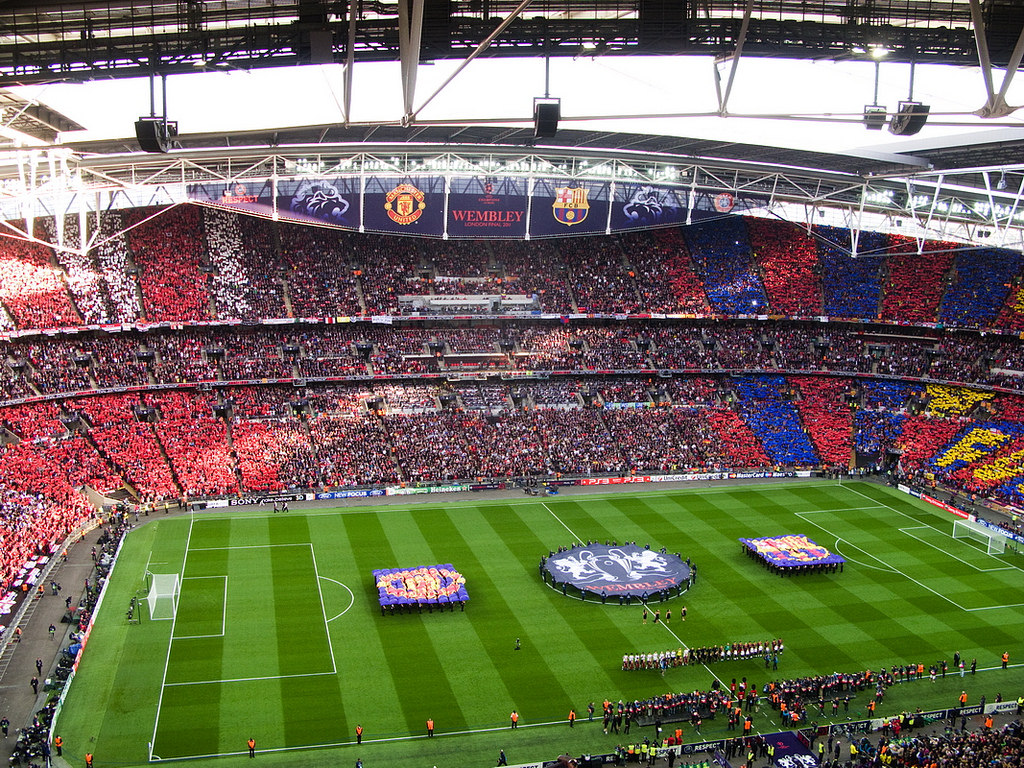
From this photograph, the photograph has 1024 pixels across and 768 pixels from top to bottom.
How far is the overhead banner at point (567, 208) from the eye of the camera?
62.8 metres

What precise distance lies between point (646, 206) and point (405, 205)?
16552mm

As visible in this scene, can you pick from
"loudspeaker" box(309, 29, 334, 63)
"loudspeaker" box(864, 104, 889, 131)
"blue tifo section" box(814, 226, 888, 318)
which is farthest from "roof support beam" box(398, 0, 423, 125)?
"blue tifo section" box(814, 226, 888, 318)

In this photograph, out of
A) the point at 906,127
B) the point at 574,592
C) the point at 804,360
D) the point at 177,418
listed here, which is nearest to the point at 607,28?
the point at 906,127

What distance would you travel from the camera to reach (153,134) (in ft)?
68.8

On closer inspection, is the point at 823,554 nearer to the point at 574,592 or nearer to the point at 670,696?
the point at 574,592

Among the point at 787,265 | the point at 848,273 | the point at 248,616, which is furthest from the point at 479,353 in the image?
the point at 248,616

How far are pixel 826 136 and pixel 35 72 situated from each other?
3711 cm

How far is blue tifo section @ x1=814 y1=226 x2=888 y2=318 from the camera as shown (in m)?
69.1

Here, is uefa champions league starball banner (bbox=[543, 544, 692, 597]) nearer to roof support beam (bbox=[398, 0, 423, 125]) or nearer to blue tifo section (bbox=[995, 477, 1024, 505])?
blue tifo section (bbox=[995, 477, 1024, 505])

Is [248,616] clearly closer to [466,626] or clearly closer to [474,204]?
[466,626]

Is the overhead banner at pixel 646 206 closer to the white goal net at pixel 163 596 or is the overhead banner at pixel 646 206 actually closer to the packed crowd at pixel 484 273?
the packed crowd at pixel 484 273

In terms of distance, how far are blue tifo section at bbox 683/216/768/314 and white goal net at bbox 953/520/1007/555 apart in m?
24.3

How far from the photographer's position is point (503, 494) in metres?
53.8

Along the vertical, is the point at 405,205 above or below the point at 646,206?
below
